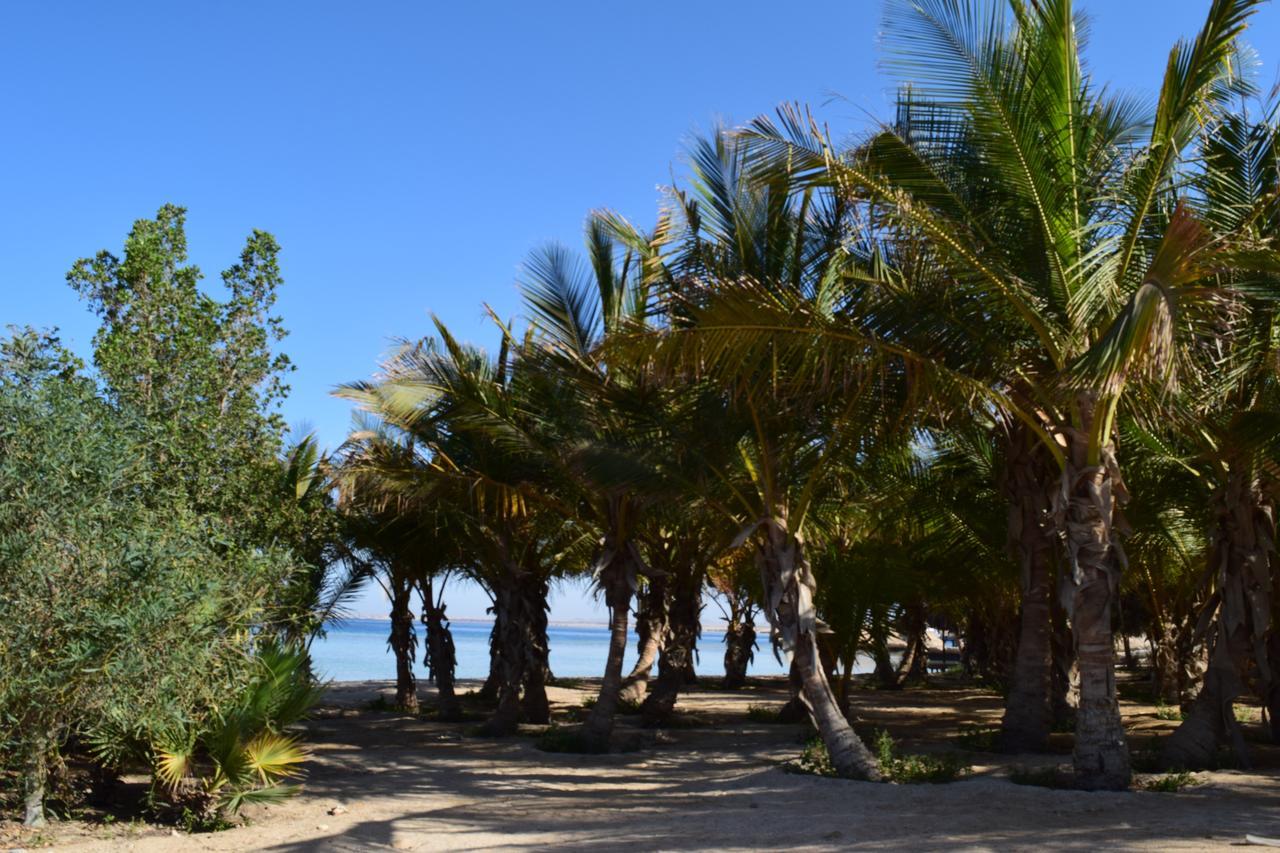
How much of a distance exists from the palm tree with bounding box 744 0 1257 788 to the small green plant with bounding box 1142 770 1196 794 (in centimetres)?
35

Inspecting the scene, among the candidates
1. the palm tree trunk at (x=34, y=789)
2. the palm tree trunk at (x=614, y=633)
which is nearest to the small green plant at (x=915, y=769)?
the palm tree trunk at (x=614, y=633)

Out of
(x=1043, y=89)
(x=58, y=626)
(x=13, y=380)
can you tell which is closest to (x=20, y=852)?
(x=58, y=626)

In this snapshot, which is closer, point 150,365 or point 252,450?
point 150,365

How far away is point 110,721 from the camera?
9398mm

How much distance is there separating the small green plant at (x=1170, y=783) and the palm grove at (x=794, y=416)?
478 mm

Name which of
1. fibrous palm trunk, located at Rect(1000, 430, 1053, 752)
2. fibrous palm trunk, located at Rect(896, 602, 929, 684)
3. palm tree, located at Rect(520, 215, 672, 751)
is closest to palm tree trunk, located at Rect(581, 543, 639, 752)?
palm tree, located at Rect(520, 215, 672, 751)

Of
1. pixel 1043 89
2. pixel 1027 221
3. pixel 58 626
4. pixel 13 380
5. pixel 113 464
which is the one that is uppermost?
pixel 1043 89

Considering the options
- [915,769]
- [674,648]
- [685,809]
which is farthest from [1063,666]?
[685,809]

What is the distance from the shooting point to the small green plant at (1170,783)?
31.9 ft

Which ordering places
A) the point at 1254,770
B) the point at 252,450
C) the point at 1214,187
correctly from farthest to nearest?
the point at 252,450
the point at 1254,770
the point at 1214,187

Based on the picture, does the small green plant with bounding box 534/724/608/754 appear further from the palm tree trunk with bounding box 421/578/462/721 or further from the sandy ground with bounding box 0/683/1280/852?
the palm tree trunk with bounding box 421/578/462/721

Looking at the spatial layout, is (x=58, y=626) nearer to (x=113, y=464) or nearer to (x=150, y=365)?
(x=113, y=464)

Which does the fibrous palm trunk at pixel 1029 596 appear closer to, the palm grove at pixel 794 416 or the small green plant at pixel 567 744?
the palm grove at pixel 794 416

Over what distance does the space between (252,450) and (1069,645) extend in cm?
1080
